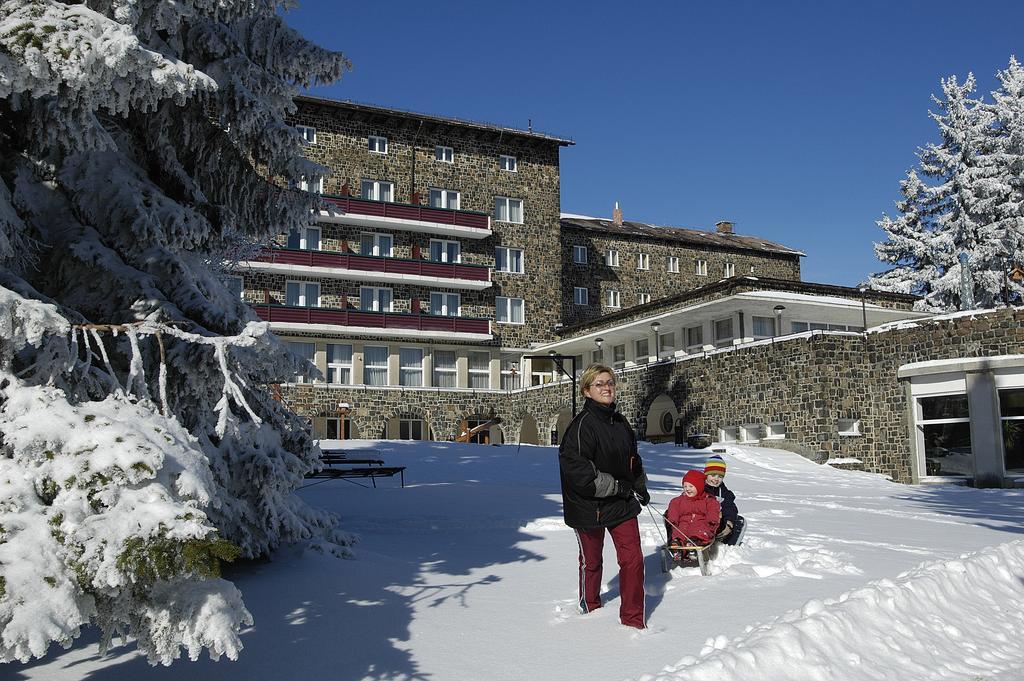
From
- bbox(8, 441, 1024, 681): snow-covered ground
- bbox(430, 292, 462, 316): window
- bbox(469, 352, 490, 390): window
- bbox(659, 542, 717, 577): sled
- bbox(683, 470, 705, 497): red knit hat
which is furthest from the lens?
bbox(469, 352, 490, 390): window

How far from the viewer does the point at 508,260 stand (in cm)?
4025

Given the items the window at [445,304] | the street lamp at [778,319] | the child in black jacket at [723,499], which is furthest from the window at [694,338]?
the child in black jacket at [723,499]

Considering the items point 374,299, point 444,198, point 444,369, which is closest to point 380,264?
point 374,299

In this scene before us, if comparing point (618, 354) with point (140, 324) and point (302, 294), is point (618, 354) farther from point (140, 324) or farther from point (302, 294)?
point (140, 324)

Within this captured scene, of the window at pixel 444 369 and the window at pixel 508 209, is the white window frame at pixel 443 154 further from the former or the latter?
the window at pixel 444 369

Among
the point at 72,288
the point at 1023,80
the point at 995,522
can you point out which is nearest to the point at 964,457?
the point at 995,522

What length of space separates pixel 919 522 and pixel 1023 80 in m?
34.2

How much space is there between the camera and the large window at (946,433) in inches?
824

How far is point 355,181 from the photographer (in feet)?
124

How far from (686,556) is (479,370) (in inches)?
1268

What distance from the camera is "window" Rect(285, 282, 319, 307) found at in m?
36.3

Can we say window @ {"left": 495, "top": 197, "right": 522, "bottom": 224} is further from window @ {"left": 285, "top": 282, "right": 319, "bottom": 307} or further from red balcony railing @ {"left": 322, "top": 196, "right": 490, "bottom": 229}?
window @ {"left": 285, "top": 282, "right": 319, "bottom": 307}

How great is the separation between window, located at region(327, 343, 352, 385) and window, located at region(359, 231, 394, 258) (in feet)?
14.2

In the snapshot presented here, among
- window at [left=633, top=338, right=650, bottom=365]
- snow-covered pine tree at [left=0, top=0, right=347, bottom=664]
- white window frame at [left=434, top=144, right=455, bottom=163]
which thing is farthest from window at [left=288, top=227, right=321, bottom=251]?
snow-covered pine tree at [left=0, top=0, right=347, bottom=664]
